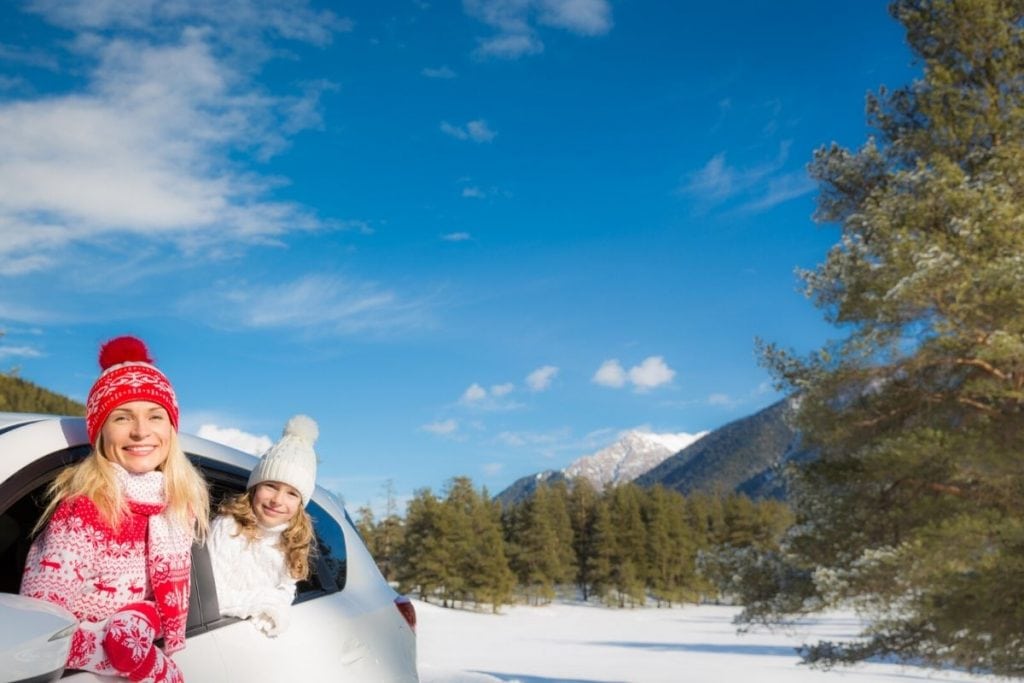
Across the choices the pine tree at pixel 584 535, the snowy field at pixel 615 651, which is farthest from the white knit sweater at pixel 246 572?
the pine tree at pixel 584 535

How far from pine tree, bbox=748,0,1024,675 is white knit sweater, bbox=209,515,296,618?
9.92 metres

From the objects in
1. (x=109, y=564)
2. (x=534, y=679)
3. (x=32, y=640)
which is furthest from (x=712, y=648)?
(x=32, y=640)

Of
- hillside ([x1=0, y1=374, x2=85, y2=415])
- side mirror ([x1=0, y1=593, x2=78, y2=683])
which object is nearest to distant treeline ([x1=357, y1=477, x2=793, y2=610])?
hillside ([x1=0, y1=374, x2=85, y2=415])

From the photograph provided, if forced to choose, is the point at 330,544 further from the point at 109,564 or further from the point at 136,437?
the point at 109,564

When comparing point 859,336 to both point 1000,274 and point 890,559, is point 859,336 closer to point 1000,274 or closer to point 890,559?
point 1000,274

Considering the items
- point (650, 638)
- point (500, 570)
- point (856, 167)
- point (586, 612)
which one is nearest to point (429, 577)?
point (500, 570)

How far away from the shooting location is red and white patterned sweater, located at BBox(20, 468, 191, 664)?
2.30 metres

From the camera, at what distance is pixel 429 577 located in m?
61.9

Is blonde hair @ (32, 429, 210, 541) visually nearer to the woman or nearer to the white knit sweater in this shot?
the woman

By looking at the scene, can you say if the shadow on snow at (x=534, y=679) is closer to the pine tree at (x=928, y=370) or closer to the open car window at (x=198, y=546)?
the pine tree at (x=928, y=370)

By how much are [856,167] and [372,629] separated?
12.9 m

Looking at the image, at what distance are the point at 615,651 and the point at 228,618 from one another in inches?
1438

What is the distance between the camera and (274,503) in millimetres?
3318

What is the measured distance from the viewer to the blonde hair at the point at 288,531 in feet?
10.7
